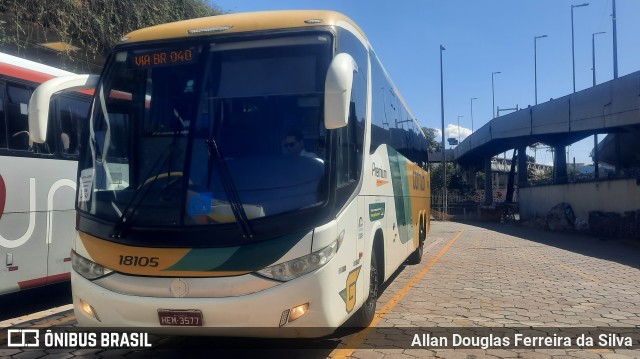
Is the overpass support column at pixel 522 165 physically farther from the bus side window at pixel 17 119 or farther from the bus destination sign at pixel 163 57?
the bus destination sign at pixel 163 57

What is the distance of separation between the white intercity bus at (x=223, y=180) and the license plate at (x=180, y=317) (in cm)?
1

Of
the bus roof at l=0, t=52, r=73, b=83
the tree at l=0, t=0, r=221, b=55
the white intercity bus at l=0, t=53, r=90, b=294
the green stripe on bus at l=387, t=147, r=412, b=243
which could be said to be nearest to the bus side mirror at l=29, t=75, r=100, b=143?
the white intercity bus at l=0, t=53, r=90, b=294

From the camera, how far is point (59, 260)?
316 inches

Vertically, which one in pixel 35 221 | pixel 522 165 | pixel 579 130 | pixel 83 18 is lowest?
pixel 35 221

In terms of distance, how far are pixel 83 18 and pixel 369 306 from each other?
41.9ft

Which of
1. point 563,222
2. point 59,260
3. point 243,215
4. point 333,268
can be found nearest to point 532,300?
point 333,268

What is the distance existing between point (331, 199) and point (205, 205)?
110 centimetres

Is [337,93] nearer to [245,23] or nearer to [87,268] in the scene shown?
[245,23]

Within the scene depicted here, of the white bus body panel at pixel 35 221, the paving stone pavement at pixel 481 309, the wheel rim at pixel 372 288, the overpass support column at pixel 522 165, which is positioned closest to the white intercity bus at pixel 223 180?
the wheel rim at pixel 372 288

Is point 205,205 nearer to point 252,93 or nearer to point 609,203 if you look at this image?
point 252,93

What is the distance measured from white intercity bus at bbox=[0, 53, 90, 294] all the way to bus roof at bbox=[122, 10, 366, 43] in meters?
2.19

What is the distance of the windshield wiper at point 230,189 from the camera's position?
179 inches

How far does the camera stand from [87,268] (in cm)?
490

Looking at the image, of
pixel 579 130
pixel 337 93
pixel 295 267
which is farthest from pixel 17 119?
pixel 579 130
